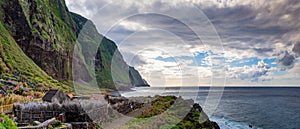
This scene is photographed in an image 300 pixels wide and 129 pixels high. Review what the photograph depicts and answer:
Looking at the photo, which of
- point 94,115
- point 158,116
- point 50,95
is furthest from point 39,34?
point 94,115

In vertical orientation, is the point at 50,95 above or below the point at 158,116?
above

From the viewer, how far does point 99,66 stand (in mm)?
178500

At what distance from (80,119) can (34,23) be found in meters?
80.0

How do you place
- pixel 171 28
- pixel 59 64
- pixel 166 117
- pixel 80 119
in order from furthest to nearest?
1. pixel 59 64
2. pixel 171 28
3. pixel 166 117
4. pixel 80 119

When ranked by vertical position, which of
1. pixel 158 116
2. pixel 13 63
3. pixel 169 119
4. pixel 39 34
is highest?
pixel 39 34

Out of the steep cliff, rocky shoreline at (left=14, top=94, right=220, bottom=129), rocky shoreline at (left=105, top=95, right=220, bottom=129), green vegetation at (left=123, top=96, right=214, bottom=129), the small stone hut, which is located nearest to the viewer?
rocky shoreline at (left=14, top=94, right=220, bottom=129)

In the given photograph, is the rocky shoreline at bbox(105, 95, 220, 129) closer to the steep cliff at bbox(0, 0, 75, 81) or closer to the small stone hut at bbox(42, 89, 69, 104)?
the small stone hut at bbox(42, 89, 69, 104)

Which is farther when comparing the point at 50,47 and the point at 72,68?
the point at 72,68

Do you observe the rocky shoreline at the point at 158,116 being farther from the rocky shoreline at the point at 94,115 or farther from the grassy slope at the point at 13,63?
the grassy slope at the point at 13,63

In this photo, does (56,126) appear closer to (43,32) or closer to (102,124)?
(102,124)

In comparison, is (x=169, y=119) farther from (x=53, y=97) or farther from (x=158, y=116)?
(x=53, y=97)

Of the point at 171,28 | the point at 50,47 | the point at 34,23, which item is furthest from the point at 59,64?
the point at 171,28

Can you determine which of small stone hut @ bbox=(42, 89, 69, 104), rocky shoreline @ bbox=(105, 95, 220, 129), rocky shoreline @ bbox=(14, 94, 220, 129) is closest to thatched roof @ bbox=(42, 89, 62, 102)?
small stone hut @ bbox=(42, 89, 69, 104)

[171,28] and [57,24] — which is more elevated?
[57,24]
